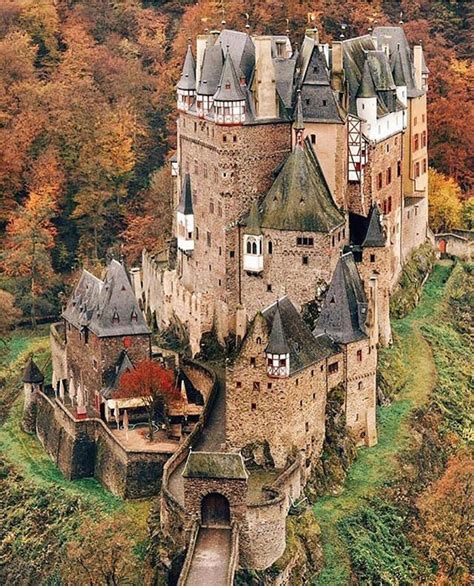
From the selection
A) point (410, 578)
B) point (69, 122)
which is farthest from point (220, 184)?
point (69, 122)

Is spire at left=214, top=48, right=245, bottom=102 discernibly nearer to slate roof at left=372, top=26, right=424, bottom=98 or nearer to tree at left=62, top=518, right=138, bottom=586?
slate roof at left=372, top=26, right=424, bottom=98

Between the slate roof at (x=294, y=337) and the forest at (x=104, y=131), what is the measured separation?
2426 cm

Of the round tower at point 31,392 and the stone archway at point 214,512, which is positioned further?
the round tower at point 31,392

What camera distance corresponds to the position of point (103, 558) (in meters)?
66.2

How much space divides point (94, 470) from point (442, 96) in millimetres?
43392

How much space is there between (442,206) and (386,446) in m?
26.6

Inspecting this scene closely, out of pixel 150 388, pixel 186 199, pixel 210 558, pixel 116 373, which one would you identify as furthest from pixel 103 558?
pixel 186 199

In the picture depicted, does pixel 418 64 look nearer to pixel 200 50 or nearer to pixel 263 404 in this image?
pixel 200 50

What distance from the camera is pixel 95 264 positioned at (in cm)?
9738

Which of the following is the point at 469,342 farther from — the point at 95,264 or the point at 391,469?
the point at 95,264

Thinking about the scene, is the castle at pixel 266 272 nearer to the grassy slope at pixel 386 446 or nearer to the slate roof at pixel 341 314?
the slate roof at pixel 341 314

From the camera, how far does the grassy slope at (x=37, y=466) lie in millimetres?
70062

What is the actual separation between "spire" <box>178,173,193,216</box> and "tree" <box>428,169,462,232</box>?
65.9 ft

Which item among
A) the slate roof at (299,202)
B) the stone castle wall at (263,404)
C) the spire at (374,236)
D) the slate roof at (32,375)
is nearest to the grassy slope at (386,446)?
the stone castle wall at (263,404)
